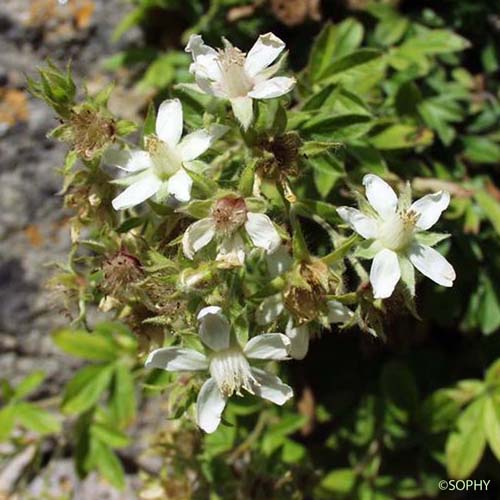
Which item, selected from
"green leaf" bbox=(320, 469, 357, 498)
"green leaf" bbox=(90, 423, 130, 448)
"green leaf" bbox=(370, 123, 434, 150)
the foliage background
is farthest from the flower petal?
"green leaf" bbox=(320, 469, 357, 498)

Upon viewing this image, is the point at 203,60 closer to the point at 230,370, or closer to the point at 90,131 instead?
the point at 90,131

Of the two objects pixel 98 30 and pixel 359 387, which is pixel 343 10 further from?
pixel 359 387

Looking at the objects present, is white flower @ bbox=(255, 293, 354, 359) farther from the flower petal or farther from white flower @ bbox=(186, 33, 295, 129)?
white flower @ bbox=(186, 33, 295, 129)

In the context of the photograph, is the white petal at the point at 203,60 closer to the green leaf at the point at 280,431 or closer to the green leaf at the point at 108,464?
the green leaf at the point at 280,431

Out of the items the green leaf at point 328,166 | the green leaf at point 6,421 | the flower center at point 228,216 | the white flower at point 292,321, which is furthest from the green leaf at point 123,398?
the flower center at point 228,216

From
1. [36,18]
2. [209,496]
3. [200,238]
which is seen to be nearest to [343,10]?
[36,18]

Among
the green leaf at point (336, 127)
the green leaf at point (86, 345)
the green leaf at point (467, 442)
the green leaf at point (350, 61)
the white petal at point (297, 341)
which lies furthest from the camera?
the green leaf at point (86, 345)
